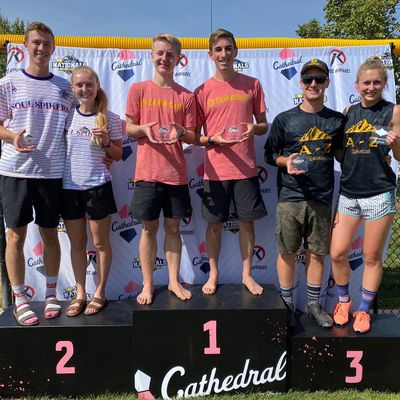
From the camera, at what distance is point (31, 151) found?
9.45 feet

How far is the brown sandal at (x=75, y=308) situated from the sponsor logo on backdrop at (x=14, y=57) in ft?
7.24

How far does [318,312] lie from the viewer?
10.1 feet

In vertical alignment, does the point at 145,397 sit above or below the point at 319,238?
below

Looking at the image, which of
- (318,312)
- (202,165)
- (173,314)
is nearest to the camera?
(173,314)

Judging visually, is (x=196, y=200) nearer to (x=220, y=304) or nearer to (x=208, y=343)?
(x=220, y=304)

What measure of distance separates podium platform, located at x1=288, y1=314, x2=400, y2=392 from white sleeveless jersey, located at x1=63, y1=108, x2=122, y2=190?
1969mm

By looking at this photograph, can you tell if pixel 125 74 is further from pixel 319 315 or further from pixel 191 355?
pixel 319 315

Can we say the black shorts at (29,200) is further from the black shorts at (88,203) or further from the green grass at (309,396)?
the green grass at (309,396)

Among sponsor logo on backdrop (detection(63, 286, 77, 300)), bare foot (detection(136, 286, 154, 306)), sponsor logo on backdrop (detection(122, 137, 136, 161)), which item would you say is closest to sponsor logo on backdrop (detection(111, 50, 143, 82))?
sponsor logo on backdrop (detection(122, 137, 136, 161))

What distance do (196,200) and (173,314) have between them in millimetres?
1355

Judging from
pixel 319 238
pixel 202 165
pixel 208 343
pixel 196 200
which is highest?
pixel 202 165

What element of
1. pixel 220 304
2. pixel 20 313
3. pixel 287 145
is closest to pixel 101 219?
pixel 20 313

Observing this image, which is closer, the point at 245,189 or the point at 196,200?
the point at 245,189

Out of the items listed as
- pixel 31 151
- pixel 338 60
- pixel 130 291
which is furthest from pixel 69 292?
pixel 338 60
